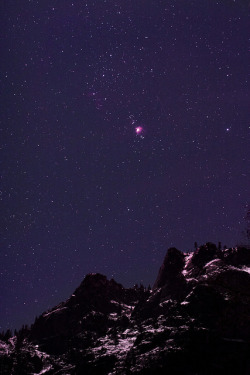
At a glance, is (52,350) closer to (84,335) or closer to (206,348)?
(84,335)

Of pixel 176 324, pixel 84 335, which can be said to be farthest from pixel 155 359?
pixel 84 335

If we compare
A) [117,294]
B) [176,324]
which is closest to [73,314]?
[117,294]

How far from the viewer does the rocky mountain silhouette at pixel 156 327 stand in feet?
129

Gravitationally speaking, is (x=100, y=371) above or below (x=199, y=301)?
below

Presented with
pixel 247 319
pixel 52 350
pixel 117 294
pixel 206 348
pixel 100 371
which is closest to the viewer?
pixel 206 348

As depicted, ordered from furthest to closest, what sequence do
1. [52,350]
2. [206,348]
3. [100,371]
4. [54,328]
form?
[54,328]
[52,350]
[100,371]
[206,348]

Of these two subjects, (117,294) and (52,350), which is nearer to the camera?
(52,350)

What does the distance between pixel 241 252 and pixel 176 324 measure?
2028 centimetres

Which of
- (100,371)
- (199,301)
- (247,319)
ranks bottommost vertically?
(100,371)

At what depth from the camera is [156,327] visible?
48.1m

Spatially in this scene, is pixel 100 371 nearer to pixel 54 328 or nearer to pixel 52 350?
pixel 52 350

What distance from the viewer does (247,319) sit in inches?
1647

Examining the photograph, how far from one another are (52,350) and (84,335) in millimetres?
7691

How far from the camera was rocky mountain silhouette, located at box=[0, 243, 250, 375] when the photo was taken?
39.3 meters
